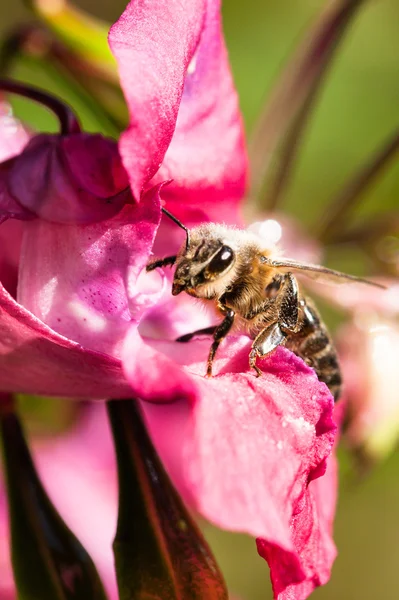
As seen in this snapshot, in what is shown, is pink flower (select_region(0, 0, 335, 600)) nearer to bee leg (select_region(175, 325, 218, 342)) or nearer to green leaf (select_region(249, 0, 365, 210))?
bee leg (select_region(175, 325, 218, 342))

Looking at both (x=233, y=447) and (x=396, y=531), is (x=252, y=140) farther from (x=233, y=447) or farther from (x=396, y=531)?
(x=396, y=531)

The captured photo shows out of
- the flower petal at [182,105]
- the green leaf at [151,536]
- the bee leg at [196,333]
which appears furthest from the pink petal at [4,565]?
the flower petal at [182,105]

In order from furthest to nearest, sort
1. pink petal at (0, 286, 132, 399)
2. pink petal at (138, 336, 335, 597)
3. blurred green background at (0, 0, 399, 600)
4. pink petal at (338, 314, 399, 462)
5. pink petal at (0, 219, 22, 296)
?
blurred green background at (0, 0, 399, 600), pink petal at (338, 314, 399, 462), pink petal at (0, 219, 22, 296), pink petal at (0, 286, 132, 399), pink petal at (138, 336, 335, 597)

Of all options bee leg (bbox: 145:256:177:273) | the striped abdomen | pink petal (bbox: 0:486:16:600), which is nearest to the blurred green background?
pink petal (bbox: 0:486:16:600)

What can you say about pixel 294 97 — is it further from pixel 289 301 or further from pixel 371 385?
pixel 289 301

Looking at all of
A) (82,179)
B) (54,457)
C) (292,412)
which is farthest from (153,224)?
(54,457)

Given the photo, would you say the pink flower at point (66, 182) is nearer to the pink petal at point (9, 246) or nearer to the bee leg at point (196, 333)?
the pink petal at point (9, 246)

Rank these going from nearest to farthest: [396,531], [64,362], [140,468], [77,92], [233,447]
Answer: [233,447] → [64,362] → [140,468] → [77,92] → [396,531]
